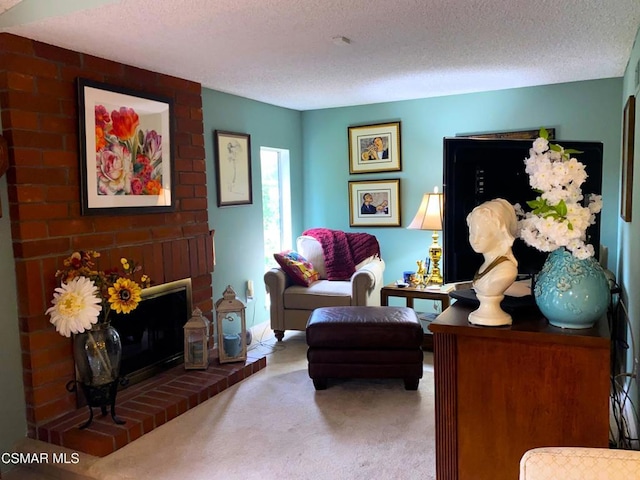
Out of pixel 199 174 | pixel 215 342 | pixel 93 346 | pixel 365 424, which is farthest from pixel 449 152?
pixel 215 342

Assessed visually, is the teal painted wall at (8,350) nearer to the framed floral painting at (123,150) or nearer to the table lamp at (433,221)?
the framed floral painting at (123,150)

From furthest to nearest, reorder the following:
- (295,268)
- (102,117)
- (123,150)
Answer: (295,268) → (123,150) → (102,117)

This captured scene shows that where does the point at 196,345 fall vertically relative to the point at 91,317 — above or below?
below

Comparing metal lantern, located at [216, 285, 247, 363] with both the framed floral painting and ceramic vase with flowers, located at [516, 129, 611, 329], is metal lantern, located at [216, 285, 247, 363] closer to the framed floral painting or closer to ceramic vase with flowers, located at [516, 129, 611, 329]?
the framed floral painting

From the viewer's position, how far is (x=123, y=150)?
10.2ft

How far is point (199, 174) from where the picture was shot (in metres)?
3.75

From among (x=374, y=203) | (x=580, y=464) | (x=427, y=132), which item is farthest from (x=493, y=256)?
(x=374, y=203)

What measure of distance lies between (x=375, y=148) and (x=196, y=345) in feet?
8.62

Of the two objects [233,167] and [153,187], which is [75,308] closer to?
[153,187]

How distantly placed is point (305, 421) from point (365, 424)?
33 centimetres

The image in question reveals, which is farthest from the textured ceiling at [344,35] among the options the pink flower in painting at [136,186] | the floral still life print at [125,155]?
the pink flower in painting at [136,186]

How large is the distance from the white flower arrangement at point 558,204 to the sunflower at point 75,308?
202 centimetres

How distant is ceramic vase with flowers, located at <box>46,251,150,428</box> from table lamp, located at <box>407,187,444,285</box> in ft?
7.92

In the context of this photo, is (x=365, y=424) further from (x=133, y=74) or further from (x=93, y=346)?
(x=133, y=74)
